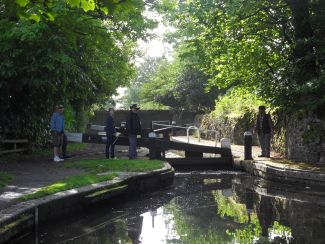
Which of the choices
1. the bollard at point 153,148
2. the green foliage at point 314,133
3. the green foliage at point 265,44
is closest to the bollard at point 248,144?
the green foliage at point 265,44

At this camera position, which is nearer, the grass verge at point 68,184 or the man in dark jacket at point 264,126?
the grass verge at point 68,184

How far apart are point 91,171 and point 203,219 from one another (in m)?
3.94

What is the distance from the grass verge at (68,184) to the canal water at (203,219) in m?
0.57

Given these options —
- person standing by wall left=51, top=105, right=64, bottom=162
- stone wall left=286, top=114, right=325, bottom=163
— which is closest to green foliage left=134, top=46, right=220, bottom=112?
stone wall left=286, top=114, right=325, bottom=163

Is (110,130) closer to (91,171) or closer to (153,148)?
(153,148)

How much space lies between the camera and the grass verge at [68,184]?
27.3 feet

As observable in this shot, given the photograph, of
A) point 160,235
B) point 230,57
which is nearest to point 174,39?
point 230,57

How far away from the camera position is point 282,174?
43.2ft

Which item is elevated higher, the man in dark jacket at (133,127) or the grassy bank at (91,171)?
the man in dark jacket at (133,127)

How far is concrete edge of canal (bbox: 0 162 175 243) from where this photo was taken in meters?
6.94

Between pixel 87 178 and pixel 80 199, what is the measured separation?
1467 millimetres

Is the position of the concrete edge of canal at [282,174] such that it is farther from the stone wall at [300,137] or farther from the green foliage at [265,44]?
the green foliage at [265,44]

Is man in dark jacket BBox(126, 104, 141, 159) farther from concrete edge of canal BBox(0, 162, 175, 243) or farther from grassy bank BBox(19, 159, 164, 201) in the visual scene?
concrete edge of canal BBox(0, 162, 175, 243)

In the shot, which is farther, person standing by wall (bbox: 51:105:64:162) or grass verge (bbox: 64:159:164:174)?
person standing by wall (bbox: 51:105:64:162)
